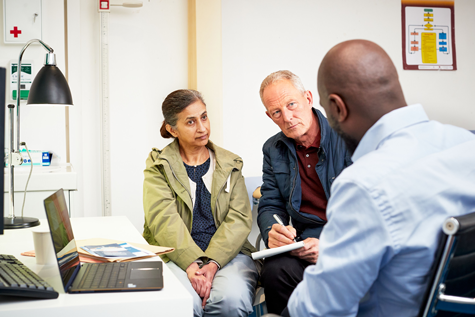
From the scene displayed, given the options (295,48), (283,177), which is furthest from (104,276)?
(295,48)

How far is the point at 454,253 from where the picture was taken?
2.36ft

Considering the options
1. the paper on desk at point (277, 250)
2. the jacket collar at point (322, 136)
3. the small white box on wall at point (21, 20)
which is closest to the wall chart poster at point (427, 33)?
the jacket collar at point (322, 136)

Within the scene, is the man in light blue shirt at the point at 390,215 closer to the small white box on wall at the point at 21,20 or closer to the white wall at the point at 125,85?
the white wall at the point at 125,85

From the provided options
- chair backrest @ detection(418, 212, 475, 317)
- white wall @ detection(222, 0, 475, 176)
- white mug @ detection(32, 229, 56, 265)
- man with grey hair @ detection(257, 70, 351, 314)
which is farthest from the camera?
white wall @ detection(222, 0, 475, 176)

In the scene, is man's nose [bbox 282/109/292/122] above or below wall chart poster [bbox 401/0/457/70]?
below

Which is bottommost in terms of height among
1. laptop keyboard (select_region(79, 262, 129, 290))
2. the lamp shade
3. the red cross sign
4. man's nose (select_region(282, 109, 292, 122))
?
laptop keyboard (select_region(79, 262, 129, 290))

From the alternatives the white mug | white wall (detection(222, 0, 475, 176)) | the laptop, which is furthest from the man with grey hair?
white wall (detection(222, 0, 475, 176))

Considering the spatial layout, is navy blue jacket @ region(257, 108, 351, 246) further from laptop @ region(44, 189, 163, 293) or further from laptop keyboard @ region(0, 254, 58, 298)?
laptop keyboard @ region(0, 254, 58, 298)

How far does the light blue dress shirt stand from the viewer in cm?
74

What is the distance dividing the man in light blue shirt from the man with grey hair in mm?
920

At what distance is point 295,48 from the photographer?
3.40 m

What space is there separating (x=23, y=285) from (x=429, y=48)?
140 inches

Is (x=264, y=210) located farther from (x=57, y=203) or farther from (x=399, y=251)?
(x=399, y=251)

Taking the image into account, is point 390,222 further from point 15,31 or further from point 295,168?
point 15,31
